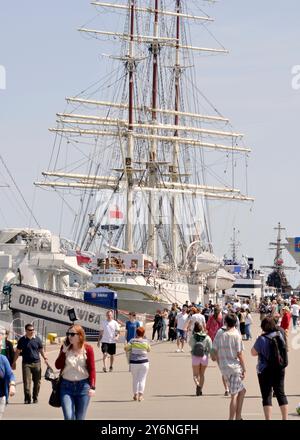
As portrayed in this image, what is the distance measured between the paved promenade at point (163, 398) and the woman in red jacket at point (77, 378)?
8.64 feet

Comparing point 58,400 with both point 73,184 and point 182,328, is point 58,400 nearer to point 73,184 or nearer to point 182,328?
point 182,328

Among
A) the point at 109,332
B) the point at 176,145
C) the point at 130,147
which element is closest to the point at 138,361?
the point at 109,332

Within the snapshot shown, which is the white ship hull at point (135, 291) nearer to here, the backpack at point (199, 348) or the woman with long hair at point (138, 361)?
the backpack at point (199, 348)

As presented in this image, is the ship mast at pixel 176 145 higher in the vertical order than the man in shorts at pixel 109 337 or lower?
higher

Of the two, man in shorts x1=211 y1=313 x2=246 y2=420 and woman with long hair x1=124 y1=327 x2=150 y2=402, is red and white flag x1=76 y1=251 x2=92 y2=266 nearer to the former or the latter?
woman with long hair x1=124 y1=327 x2=150 y2=402

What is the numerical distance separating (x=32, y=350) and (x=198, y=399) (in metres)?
2.66

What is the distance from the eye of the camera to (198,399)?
18.9 metres

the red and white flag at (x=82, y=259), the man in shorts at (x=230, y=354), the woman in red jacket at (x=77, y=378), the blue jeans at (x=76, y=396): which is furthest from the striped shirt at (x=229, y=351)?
the red and white flag at (x=82, y=259)

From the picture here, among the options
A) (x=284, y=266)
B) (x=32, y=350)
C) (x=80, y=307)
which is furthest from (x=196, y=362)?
(x=284, y=266)

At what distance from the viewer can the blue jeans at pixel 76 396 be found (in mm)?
13023

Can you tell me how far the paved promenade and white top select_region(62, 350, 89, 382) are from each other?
2.66 metres

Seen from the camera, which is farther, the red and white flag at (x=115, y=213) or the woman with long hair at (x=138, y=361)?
the red and white flag at (x=115, y=213)

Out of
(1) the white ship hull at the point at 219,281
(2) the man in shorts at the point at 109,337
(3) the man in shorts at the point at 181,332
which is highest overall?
(1) the white ship hull at the point at 219,281

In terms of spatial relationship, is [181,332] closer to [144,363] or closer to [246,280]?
[144,363]
